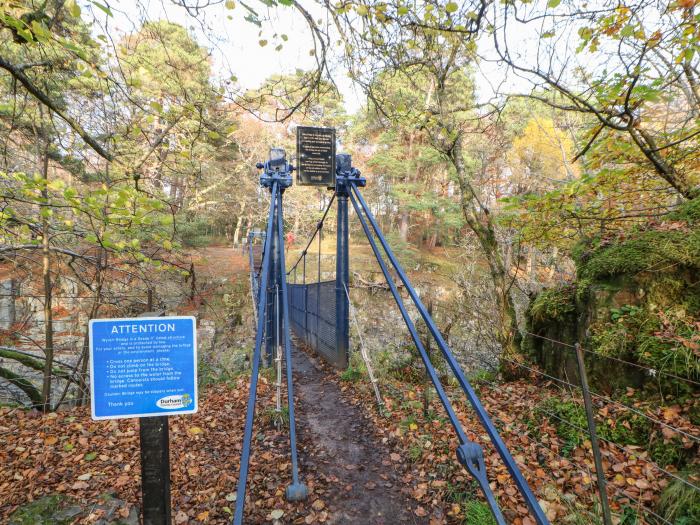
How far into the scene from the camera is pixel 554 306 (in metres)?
4.02

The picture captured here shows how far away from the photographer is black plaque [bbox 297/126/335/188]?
5.14m

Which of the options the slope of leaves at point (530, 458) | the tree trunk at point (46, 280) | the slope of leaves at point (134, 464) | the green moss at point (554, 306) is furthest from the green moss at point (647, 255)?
the tree trunk at point (46, 280)

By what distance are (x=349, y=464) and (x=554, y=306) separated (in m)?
2.83

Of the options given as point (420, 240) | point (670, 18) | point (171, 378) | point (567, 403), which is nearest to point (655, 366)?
point (567, 403)

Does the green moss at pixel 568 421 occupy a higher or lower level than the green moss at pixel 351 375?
higher

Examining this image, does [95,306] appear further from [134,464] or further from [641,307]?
[641,307]

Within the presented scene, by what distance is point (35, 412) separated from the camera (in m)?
4.34

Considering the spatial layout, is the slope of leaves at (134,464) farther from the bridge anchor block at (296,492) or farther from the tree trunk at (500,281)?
the tree trunk at (500,281)

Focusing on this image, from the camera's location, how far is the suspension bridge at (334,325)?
1.89 m

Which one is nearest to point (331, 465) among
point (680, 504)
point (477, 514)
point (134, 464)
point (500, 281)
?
point (477, 514)

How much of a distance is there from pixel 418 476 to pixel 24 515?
9.10ft

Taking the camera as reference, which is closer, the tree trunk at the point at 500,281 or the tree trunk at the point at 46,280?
the tree trunk at the point at 46,280

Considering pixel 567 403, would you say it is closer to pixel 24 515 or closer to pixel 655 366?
pixel 655 366

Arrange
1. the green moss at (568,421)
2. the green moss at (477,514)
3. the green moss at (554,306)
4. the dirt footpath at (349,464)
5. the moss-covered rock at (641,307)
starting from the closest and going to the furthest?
1. the green moss at (477,514)
2. the dirt footpath at (349,464)
3. the moss-covered rock at (641,307)
4. the green moss at (568,421)
5. the green moss at (554,306)
